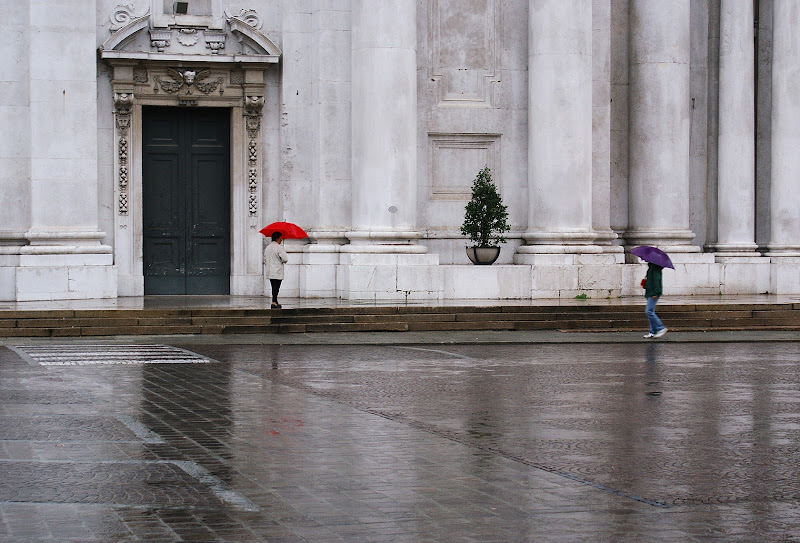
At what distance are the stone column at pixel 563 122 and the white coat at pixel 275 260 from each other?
7.00 m

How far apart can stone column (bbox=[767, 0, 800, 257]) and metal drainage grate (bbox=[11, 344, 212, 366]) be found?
1975cm

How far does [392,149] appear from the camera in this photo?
29.8m

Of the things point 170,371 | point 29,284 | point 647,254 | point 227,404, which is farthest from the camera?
point 29,284

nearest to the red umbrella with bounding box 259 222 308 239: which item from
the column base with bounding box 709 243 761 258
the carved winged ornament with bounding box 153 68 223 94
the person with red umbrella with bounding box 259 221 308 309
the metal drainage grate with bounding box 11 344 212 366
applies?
the person with red umbrella with bounding box 259 221 308 309

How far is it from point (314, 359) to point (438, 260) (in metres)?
11.6

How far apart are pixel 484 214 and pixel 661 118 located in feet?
19.4

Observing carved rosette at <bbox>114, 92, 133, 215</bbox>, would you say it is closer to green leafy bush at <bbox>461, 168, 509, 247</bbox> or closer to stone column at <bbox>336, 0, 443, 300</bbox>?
stone column at <bbox>336, 0, 443, 300</bbox>

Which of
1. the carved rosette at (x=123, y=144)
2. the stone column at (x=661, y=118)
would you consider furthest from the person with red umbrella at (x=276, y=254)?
the stone column at (x=661, y=118)

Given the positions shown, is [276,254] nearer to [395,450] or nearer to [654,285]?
[654,285]

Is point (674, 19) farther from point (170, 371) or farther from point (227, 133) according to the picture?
point (170, 371)

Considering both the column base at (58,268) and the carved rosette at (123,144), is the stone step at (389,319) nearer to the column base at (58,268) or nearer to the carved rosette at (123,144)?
the column base at (58,268)

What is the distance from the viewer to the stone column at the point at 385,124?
2964 centimetres

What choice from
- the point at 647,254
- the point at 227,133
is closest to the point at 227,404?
the point at 647,254

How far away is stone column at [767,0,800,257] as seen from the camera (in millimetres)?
34000
